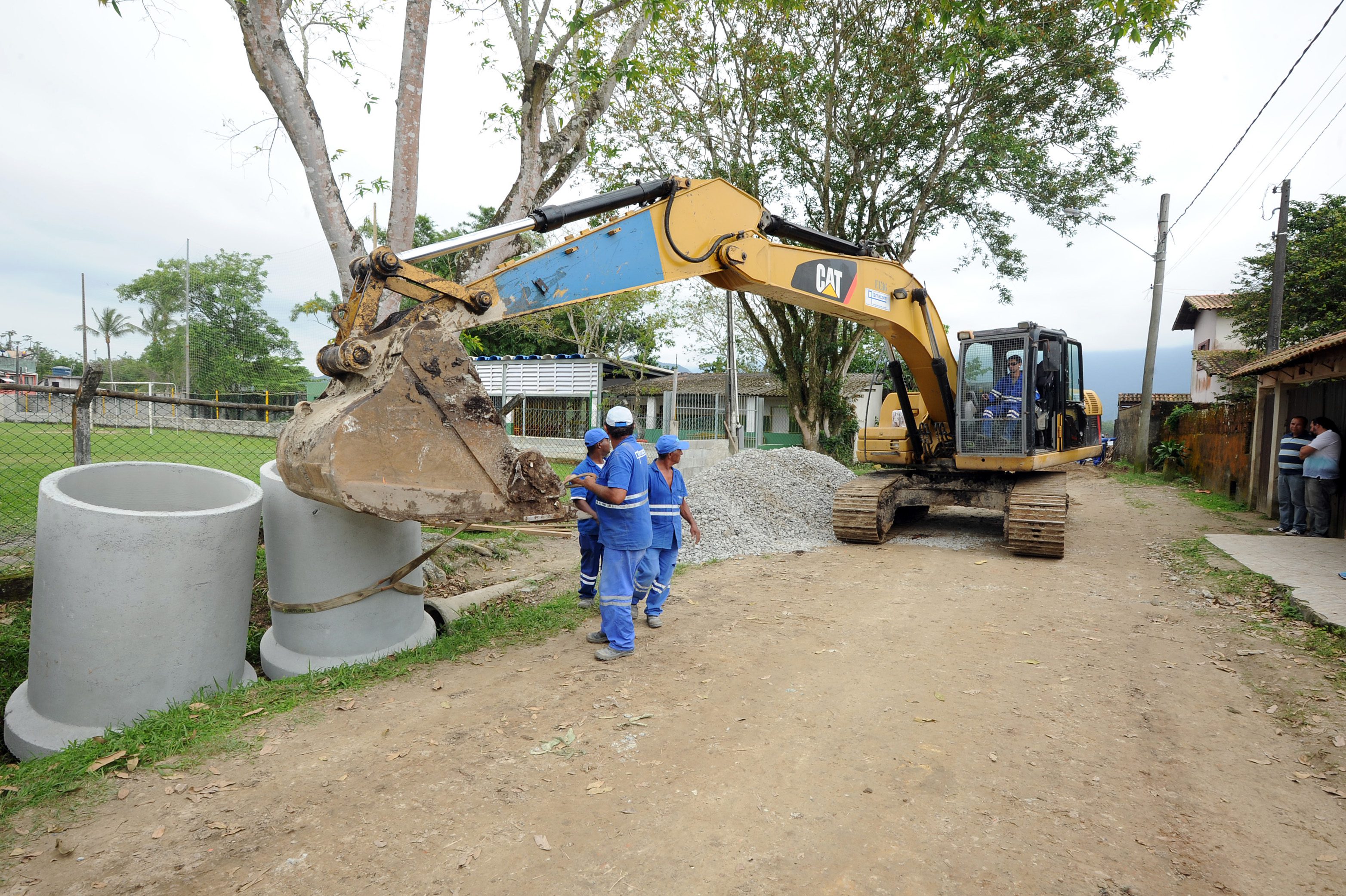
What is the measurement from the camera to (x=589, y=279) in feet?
15.9

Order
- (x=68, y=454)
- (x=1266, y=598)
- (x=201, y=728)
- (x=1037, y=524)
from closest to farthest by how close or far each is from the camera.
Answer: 1. (x=201, y=728)
2. (x=1266, y=598)
3. (x=1037, y=524)
4. (x=68, y=454)

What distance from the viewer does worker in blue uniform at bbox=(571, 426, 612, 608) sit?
527cm

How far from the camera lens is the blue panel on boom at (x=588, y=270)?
457 centimetres

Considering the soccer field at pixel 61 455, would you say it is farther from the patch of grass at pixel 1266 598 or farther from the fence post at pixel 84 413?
the patch of grass at pixel 1266 598

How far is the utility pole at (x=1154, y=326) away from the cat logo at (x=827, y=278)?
16.4 meters

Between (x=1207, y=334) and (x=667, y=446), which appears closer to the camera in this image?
(x=667, y=446)

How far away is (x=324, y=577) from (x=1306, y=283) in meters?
23.0

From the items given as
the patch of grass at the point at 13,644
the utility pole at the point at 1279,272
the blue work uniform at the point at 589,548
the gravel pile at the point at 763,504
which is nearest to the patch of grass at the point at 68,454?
the patch of grass at the point at 13,644

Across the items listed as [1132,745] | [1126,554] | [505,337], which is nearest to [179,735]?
[1132,745]

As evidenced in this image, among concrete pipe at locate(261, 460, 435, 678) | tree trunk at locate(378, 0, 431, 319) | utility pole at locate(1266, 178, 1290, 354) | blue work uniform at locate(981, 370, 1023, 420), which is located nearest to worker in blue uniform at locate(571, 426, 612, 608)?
concrete pipe at locate(261, 460, 435, 678)

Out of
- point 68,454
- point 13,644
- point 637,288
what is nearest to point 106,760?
point 13,644

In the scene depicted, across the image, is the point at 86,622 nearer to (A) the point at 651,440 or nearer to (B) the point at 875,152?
(B) the point at 875,152

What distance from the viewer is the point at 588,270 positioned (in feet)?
15.9

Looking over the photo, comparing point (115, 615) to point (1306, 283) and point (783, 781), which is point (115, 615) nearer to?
point (783, 781)
